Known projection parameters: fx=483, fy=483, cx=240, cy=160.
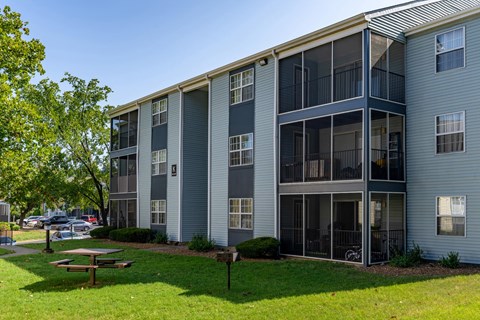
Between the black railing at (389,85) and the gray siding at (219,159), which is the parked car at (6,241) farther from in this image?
the black railing at (389,85)

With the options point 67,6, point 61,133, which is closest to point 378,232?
point 67,6

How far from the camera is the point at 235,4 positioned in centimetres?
1642

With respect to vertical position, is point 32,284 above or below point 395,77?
below

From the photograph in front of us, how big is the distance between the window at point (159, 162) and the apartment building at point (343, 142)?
0.87m

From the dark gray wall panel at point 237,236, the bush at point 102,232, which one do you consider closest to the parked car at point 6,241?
the bush at point 102,232

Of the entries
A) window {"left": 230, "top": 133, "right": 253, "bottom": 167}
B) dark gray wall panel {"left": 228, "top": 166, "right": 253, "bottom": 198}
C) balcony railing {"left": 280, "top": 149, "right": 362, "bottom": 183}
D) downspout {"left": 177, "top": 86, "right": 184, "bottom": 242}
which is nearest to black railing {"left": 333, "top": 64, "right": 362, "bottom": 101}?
balcony railing {"left": 280, "top": 149, "right": 362, "bottom": 183}

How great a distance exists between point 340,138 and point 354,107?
14.0ft

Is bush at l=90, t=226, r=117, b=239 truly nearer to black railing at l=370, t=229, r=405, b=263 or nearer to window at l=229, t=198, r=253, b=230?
window at l=229, t=198, r=253, b=230

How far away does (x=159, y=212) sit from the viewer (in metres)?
26.6

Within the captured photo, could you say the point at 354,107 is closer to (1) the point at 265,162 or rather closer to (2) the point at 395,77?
(2) the point at 395,77

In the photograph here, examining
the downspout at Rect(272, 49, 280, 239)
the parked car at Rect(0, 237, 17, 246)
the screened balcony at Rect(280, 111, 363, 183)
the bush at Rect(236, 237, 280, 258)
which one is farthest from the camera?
the parked car at Rect(0, 237, 17, 246)

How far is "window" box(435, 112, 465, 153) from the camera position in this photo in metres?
15.7

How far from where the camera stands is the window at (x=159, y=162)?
2644 cm

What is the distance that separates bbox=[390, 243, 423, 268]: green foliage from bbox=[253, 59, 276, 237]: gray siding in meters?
5.16
